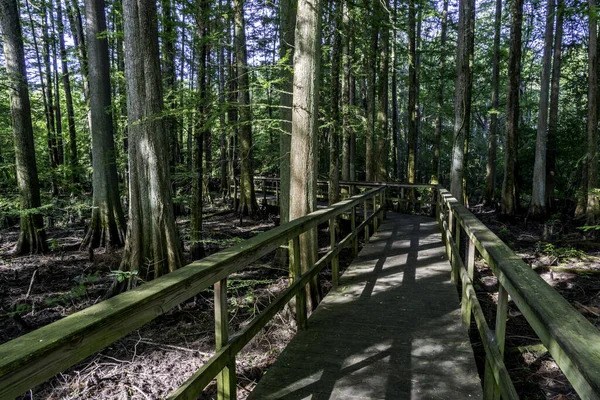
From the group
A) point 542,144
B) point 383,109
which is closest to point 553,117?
point 542,144

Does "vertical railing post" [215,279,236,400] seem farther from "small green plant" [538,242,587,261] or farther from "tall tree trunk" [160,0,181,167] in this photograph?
"small green plant" [538,242,587,261]

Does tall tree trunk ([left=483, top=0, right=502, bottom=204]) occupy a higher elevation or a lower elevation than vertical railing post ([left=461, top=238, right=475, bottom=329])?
higher

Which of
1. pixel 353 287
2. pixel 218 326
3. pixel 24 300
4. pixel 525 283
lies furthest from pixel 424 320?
pixel 24 300

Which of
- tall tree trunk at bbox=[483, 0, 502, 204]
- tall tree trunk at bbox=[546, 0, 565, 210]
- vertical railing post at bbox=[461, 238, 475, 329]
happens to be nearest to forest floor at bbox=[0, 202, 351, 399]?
vertical railing post at bbox=[461, 238, 475, 329]

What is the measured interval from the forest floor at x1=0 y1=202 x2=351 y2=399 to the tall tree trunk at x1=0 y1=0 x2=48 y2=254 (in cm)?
61

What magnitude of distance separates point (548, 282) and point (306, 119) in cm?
662

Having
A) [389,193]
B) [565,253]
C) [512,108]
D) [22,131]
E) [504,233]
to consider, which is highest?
[512,108]

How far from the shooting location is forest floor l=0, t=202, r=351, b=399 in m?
4.43

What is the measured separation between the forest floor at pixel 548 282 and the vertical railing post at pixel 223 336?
12.4ft

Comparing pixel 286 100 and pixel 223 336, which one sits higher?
pixel 286 100

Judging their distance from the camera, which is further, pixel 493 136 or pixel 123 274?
pixel 493 136

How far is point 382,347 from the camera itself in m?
3.52

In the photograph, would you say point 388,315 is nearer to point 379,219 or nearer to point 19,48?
point 379,219

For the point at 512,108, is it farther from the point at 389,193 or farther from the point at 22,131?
the point at 22,131
